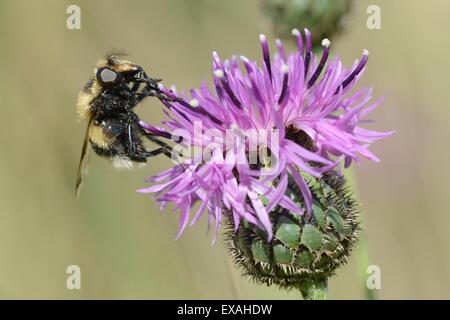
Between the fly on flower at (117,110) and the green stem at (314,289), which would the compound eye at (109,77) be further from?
the green stem at (314,289)

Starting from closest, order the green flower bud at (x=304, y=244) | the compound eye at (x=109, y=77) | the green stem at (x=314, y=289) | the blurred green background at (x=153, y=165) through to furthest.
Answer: the green flower bud at (x=304, y=244)
the green stem at (x=314, y=289)
the compound eye at (x=109, y=77)
the blurred green background at (x=153, y=165)

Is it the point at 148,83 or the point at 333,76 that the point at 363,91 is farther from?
the point at 148,83

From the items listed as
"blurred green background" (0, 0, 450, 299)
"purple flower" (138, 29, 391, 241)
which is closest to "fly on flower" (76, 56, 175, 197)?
"purple flower" (138, 29, 391, 241)

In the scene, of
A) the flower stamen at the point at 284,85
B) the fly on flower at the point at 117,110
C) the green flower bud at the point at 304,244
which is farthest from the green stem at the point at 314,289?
the fly on flower at the point at 117,110

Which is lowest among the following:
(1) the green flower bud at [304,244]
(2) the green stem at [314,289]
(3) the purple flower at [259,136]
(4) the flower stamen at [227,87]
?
(2) the green stem at [314,289]

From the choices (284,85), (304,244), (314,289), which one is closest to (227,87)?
(284,85)

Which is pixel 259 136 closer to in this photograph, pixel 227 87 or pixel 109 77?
pixel 227 87
